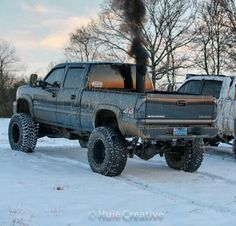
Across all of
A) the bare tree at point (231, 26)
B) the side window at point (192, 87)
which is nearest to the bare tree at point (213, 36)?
the bare tree at point (231, 26)

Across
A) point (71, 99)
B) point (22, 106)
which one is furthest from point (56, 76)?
point (22, 106)

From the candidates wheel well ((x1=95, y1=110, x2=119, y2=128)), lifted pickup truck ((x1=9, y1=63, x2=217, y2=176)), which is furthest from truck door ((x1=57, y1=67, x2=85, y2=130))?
wheel well ((x1=95, y1=110, x2=119, y2=128))

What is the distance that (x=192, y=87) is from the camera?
45.2ft

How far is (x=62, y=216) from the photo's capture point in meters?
6.38

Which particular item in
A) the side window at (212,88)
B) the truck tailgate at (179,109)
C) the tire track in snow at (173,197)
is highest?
the side window at (212,88)

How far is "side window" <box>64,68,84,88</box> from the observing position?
35.3 feet

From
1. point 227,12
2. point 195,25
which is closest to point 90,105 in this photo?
point 227,12

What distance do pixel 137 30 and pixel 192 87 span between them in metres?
3.40

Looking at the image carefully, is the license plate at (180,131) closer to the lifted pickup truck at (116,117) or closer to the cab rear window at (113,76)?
the lifted pickup truck at (116,117)

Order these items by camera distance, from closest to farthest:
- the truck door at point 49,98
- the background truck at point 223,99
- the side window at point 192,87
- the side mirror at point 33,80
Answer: the truck door at point 49,98 → the side mirror at point 33,80 → the background truck at point 223,99 → the side window at point 192,87

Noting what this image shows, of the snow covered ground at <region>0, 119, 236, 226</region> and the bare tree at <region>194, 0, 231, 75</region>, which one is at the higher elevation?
the bare tree at <region>194, 0, 231, 75</region>

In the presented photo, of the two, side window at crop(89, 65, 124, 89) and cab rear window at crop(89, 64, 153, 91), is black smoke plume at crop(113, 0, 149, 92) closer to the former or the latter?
cab rear window at crop(89, 64, 153, 91)

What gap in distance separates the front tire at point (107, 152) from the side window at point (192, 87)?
4382 millimetres

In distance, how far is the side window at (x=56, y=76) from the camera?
454 inches
